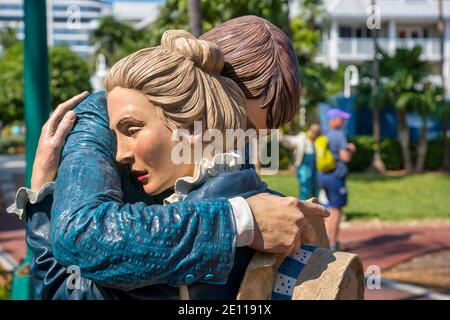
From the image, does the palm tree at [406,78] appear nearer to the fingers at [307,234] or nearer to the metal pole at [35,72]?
the metal pole at [35,72]

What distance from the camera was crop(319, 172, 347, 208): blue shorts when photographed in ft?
24.7

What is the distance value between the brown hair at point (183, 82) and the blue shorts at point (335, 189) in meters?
6.31

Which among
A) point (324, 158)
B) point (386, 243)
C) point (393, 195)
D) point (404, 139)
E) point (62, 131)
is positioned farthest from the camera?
point (404, 139)

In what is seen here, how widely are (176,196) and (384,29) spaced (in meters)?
33.6

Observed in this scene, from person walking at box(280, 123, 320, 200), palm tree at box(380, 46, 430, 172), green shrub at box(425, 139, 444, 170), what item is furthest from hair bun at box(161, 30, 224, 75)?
green shrub at box(425, 139, 444, 170)

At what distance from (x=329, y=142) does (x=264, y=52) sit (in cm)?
636

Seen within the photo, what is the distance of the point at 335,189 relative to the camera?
7.51 meters

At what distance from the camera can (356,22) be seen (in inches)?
1280

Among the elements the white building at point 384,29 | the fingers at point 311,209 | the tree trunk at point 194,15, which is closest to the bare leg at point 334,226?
the tree trunk at point 194,15

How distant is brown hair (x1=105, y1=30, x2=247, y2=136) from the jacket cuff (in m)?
0.29

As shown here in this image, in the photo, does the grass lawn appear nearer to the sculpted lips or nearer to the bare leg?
the bare leg

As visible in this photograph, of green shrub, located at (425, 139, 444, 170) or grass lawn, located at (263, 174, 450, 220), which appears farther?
green shrub, located at (425, 139, 444, 170)

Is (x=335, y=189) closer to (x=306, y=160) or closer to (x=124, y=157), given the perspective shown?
(x=306, y=160)

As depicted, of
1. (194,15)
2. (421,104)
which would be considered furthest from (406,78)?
(194,15)
